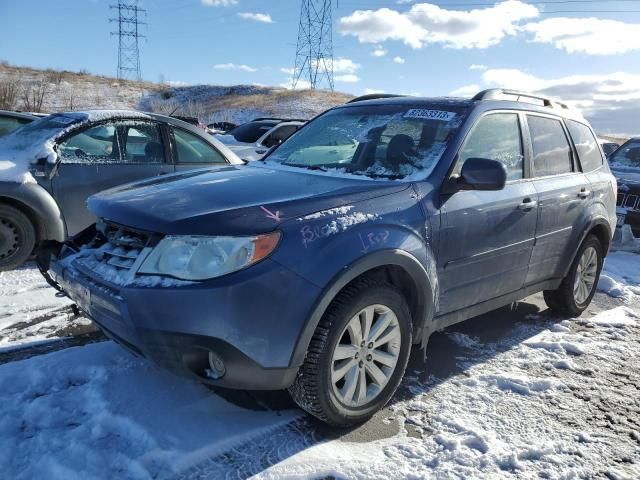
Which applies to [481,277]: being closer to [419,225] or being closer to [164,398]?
[419,225]

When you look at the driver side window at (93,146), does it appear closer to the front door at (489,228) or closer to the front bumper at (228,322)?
the front bumper at (228,322)

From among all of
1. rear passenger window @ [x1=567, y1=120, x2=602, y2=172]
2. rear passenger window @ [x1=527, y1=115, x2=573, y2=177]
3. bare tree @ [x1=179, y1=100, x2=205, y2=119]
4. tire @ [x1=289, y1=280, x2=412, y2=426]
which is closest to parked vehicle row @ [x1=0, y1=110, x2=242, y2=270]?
tire @ [x1=289, y1=280, x2=412, y2=426]

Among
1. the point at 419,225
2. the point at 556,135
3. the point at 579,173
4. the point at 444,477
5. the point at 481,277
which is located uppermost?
the point at 556,135

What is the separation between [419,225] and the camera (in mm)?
3021

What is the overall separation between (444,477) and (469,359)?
1.45 m

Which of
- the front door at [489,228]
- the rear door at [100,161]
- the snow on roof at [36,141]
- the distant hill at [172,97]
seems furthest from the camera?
the distant hill at [172,97]

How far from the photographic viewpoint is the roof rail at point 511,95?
12.4ft

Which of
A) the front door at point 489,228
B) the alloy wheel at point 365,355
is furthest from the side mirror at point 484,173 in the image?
the alloy wheel at point 365,355

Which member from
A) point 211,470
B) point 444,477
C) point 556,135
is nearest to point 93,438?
point 211,470

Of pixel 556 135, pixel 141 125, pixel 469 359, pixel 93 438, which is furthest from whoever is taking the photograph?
pixel 141 125

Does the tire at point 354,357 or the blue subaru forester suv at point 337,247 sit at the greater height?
the blue subaru forester suv at point 337,247

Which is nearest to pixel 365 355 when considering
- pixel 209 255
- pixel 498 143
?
pixel 209 255

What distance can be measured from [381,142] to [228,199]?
131cm

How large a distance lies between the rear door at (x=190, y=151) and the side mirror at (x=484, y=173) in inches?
145
